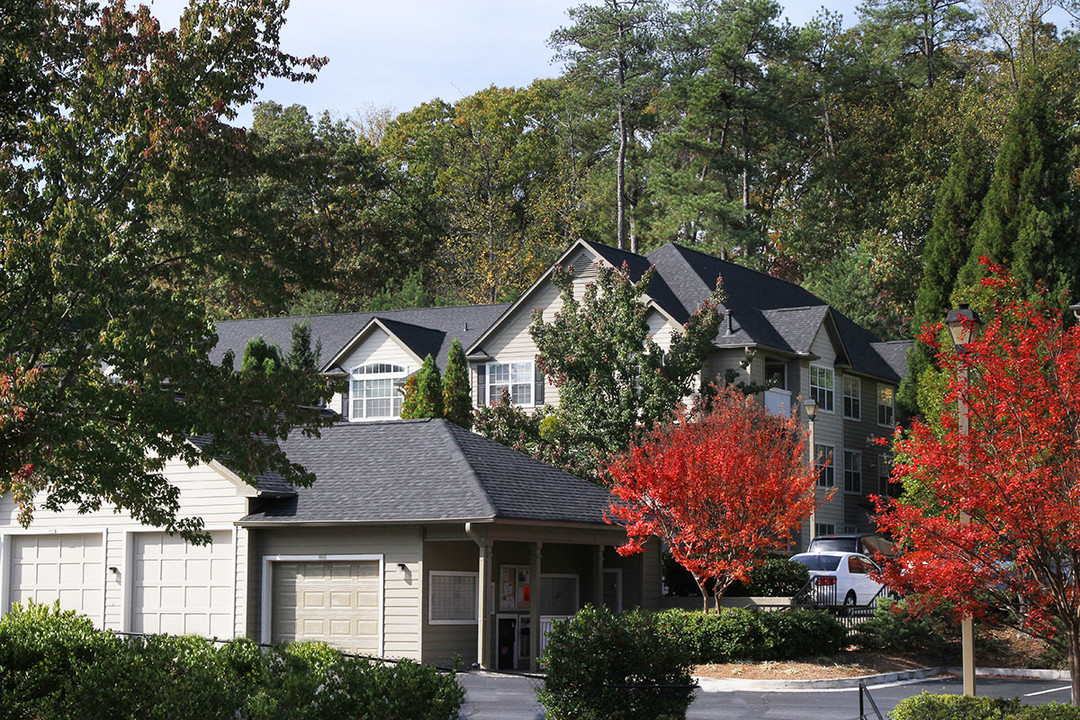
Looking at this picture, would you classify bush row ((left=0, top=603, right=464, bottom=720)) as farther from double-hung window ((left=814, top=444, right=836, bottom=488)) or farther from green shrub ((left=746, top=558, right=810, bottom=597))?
double-hung window ((left=814, top=444, right=836, bottom=488))

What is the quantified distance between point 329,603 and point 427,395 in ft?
50.6

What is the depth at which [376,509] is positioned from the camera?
85.1ft

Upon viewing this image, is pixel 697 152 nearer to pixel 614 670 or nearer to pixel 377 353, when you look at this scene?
pixel 377 353

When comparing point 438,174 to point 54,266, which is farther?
point 438,174

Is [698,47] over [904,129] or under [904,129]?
over

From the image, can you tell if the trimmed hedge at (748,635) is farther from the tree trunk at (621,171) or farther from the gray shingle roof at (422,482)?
the tree trunk at (621,171)

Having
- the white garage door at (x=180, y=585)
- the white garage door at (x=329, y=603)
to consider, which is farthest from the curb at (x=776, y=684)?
the white garage door at (x=180, y=585)

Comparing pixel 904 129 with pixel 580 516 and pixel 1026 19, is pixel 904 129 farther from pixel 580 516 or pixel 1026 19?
pixel 580 516

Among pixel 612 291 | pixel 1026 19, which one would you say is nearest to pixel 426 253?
pixel 1026 19

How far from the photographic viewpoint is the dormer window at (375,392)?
46781mm

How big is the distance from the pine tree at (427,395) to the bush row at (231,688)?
26.8m

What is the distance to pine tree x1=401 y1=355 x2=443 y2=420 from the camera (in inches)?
1630

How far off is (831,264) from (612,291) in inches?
1015

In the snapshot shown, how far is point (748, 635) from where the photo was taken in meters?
25.1
